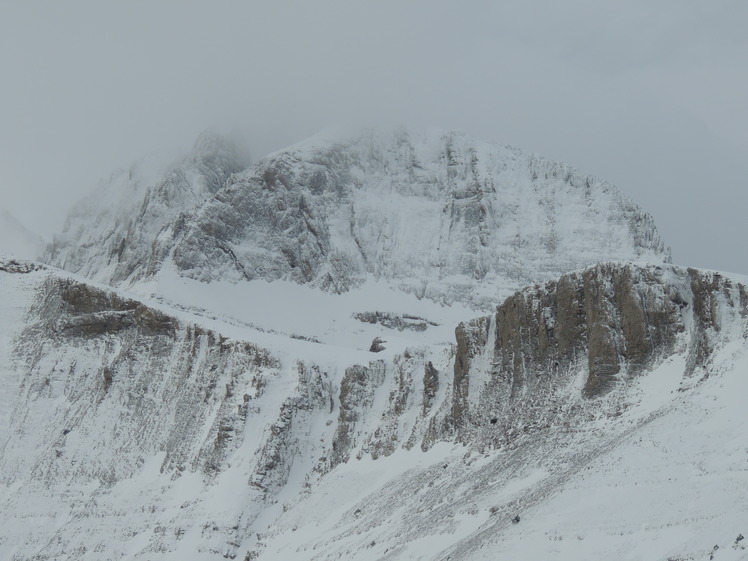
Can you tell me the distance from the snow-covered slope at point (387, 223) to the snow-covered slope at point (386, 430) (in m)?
42.5

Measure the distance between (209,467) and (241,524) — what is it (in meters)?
7.90

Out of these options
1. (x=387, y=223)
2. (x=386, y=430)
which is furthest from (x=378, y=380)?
(x=387, y=223)

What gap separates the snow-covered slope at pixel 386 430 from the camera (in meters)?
38.9

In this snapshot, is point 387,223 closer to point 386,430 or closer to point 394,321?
point 394,321

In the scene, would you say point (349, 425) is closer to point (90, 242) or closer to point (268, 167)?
point (268, 167)

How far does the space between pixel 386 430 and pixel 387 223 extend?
84.1 metres

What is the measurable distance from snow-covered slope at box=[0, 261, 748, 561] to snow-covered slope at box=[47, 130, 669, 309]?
139 feet

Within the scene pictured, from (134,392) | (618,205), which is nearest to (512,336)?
(134,392)

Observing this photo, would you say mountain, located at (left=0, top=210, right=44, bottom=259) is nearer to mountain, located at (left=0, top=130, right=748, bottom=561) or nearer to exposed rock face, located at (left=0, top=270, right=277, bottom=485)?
mountain, located at (left=0, top=130, right=748, bottom=561)

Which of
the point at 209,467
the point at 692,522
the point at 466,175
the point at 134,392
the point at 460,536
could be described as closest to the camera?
the point at 692,522

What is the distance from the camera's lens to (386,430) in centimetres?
7588

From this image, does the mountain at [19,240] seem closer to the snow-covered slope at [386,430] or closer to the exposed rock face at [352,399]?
the snow-covered slope at [386,430]

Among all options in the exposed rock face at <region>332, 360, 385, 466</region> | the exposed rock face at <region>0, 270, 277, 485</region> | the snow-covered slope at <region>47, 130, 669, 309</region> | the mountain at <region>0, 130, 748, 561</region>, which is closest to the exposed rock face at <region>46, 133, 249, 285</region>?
the snow-covered slope at <region>47, 130, 669, 309</region>

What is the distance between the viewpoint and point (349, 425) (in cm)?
8000
